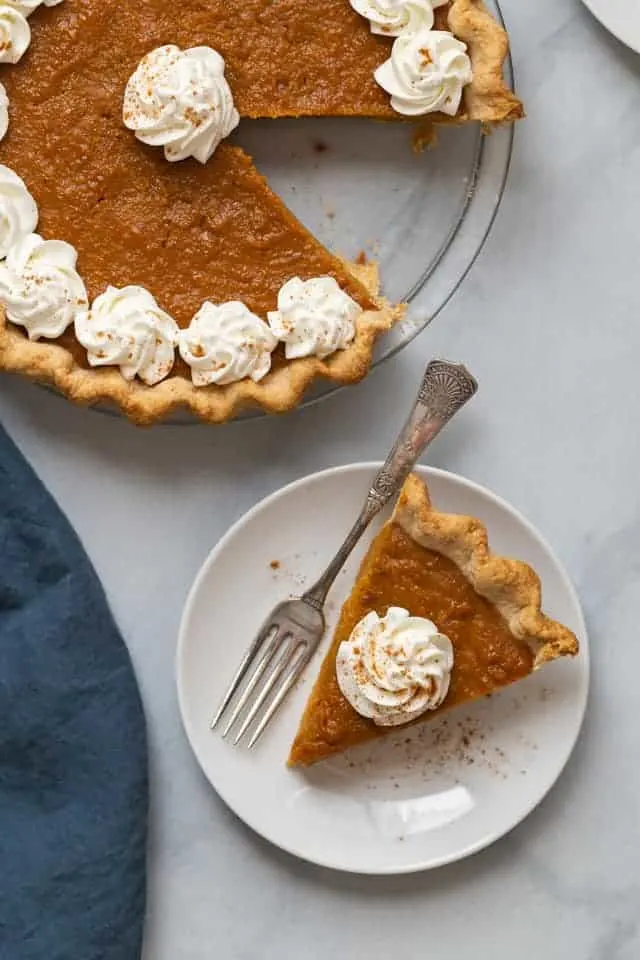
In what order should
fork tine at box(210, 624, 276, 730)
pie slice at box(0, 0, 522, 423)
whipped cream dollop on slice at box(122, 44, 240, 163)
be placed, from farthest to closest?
fork tine at box(210, 624, 276, 730) < pie slice at box(0, 0, 522, 423) < whipped cream dollop on slice at box(122, 44, 240, 163)

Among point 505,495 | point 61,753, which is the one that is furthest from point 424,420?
point 61,753

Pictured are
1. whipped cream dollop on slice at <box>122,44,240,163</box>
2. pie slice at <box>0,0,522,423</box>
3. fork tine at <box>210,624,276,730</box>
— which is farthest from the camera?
fork tine at <box>210,624,276,730</box>

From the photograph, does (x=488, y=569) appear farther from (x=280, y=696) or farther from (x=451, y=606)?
(x=280, y=696)

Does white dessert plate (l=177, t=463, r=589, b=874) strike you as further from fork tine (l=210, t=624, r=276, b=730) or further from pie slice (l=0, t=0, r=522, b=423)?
pie slice (l=0, t=0, r=522, b=423)

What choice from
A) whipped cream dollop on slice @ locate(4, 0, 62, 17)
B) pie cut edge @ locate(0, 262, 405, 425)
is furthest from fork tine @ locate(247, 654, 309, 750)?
whipped cream dollop on slice @ locate(4, 0, 62, 17)

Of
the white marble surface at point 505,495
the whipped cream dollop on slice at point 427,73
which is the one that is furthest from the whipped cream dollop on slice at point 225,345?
the whipped cream dollop on slice at point 427,73

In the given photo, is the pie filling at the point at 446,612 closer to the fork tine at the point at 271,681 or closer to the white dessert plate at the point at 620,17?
the fork tine at the point at 271,681

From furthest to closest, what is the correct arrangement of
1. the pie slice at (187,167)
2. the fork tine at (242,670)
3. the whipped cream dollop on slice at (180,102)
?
the fork tine at (242,670) → the pie slice at (187,167) → the whipped cream dollop on slice at (180,102)
